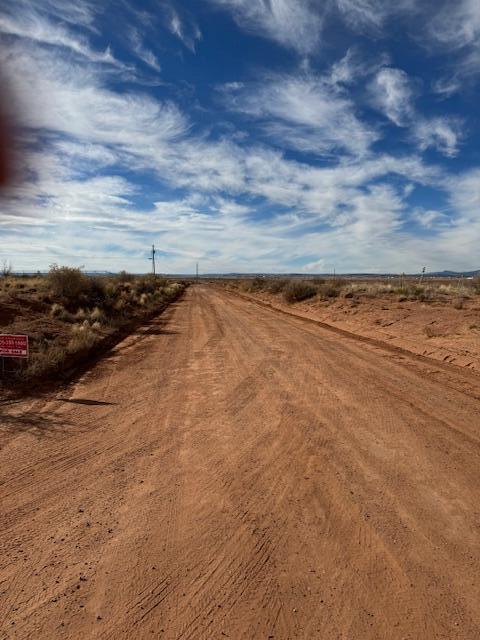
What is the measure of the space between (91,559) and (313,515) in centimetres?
203

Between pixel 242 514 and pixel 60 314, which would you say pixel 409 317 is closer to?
pixel 60 314

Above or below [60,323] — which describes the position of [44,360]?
below

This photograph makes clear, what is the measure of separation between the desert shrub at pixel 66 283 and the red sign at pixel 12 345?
12864 millimetres

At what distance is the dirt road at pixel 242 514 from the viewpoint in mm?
2850

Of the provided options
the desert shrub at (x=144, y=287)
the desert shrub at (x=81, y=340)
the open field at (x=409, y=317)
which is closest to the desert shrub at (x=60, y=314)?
the desert shrub at (x=81, y=340)

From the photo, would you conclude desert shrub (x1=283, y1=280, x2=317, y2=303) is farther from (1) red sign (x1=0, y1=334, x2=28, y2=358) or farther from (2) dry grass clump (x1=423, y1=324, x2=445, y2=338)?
(1) red sign (x1=0, y1=334, x2=28, y2=358)

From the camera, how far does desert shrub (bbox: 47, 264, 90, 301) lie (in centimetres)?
2061

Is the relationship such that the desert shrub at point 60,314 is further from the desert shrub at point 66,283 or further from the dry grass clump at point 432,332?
the dry grass clump at point 432,332

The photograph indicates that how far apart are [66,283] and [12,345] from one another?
14.3 m

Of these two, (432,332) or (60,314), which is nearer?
(432,332)

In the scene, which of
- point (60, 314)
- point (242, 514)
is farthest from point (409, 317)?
point (242, 514)

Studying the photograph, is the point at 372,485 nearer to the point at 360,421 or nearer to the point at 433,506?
the point at 433,506

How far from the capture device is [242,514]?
4.01 meters

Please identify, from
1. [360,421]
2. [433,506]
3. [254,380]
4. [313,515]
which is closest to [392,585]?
[313,515]
